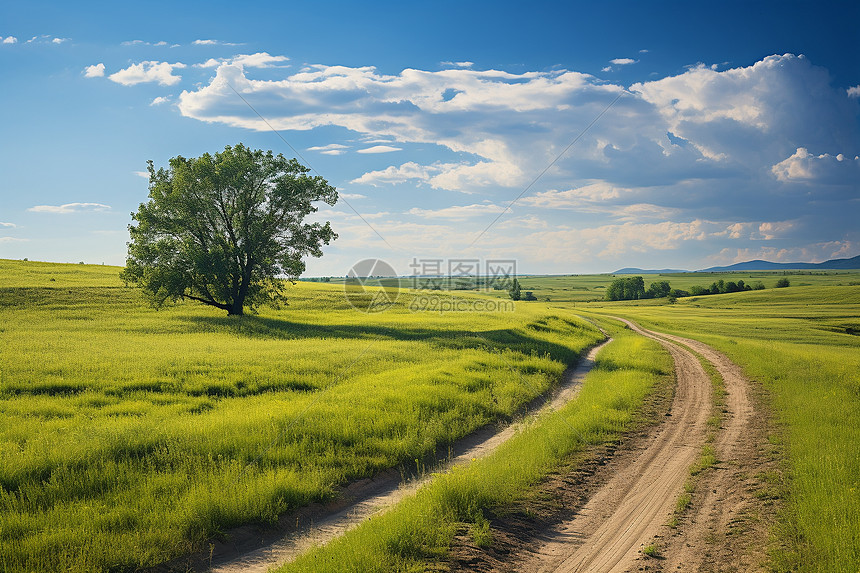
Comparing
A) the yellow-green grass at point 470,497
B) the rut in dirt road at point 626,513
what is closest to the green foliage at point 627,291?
the yellow-green grass at point 470,497

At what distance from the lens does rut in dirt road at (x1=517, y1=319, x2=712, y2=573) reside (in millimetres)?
6816

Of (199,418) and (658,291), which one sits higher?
(658,291)

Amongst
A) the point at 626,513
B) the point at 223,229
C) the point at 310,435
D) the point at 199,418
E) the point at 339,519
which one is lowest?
the point at 339,519

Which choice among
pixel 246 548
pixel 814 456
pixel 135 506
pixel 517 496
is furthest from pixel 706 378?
pixel 135 506

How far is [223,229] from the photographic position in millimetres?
35812

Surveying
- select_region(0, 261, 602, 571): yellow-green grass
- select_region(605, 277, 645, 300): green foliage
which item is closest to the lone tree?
select_region(0, 261, 602, 571): yellow-green grass

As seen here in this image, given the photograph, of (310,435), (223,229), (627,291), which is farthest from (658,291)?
(310,435)

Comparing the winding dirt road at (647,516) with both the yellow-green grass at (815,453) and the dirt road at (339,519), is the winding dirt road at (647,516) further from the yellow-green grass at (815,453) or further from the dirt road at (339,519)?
the dirt road at (339,519)

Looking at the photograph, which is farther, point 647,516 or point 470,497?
point 470,497

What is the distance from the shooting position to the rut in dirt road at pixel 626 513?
6.82 meters

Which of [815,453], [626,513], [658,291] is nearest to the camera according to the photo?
[626,513]

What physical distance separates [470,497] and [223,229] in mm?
32879

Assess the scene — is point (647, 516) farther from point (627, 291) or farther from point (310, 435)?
point (627, 291)

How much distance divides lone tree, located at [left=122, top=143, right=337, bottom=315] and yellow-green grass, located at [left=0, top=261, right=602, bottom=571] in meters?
5.25
